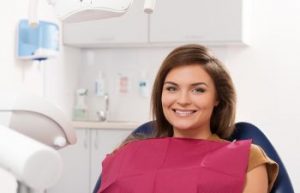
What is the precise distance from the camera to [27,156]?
1.35 feet

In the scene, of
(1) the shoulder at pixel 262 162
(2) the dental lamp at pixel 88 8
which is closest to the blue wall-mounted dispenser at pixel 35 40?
(1) the shoulder at pixel 262 162

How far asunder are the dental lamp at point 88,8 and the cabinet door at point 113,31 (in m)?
2.52

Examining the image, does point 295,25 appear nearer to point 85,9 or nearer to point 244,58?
point 244,58

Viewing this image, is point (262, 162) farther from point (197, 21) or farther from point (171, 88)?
point (197, 21)

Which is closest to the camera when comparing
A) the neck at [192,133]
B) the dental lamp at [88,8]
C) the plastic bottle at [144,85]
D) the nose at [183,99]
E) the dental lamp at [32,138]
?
the dental lamp at [32,138]

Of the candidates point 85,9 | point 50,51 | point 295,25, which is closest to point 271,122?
point 295,25

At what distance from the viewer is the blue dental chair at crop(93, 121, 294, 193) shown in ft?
5.03

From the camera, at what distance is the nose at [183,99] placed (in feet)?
5.25

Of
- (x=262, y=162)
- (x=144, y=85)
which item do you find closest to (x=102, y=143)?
(x=144, y=85)

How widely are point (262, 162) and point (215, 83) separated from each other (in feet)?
1.08

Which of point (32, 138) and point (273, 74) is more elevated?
point (273, 74)

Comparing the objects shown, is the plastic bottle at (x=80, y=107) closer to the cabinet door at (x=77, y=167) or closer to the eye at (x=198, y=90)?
the cabinet door at (x=77, y=167)

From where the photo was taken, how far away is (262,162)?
1.51 meters

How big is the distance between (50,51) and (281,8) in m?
1.72
